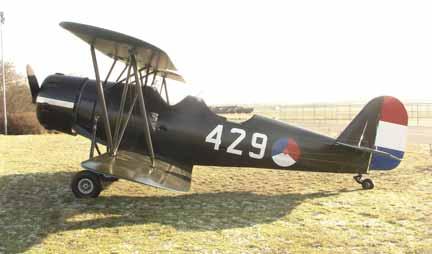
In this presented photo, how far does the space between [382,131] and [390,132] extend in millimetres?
176

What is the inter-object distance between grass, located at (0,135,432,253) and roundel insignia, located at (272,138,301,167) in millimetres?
680

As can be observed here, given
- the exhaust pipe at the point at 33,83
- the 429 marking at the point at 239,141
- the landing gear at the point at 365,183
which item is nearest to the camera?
the 429 marking at the point at 239,141

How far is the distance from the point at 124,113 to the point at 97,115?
565 mm

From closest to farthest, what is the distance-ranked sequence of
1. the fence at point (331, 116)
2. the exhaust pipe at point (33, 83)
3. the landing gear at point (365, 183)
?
the landing gear at point (365, 183) → the exhaust pipe at point (33, 83) → the fence at point (331, 116)

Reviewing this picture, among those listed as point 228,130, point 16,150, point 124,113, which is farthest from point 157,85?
point 16,150

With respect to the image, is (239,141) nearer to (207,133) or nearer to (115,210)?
(207,133)

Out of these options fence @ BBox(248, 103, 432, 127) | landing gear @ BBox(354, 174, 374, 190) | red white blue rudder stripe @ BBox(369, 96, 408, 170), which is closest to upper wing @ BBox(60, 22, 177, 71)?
red white blue rudder stripe @ BBox(369, 96, 408, 170)

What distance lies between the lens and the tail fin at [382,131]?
309 inches

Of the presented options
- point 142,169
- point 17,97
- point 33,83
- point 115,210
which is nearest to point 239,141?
point 142,169

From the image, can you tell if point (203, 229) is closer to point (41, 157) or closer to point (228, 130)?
point (228, 130)

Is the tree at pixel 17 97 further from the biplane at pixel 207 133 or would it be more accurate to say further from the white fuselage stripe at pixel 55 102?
the biplane at pixel 207 133

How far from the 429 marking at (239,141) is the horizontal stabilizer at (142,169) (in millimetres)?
761

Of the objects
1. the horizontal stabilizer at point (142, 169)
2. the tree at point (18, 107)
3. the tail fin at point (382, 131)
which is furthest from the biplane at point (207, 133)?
the tree at point (18, 107)

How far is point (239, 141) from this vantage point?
7695 mm
